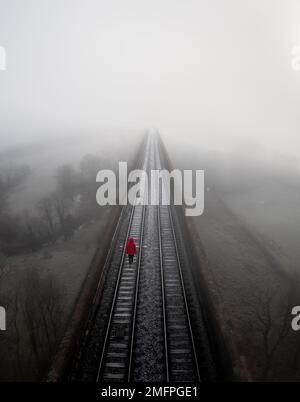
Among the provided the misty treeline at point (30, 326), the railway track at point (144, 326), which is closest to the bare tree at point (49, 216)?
the misty treeline at point (30, 326)

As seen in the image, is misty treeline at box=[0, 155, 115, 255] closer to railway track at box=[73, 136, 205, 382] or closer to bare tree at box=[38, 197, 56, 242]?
bare tree at box=[38, 197, 56, 242]

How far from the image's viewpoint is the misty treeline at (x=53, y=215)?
25.3 metres

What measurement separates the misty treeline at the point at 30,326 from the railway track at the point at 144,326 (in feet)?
6.09

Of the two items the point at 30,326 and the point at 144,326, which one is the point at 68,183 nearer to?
the point at 30,326

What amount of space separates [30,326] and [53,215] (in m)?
18.5

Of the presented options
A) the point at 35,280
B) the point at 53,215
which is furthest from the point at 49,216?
the point at 35,280

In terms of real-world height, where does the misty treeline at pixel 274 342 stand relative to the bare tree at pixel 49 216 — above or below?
below

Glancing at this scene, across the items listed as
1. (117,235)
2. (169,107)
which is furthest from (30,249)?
(169,107)

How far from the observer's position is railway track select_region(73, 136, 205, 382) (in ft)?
37.4

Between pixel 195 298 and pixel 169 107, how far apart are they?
184 metres

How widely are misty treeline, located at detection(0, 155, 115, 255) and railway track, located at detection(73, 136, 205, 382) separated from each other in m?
7.99

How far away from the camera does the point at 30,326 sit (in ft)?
43.3

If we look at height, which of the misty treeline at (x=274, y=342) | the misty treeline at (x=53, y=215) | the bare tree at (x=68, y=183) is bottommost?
the misty treeline at (x=274, y=342)

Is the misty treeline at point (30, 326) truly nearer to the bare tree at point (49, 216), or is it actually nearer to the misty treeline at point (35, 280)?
the misty treeline at point (35, 280)
